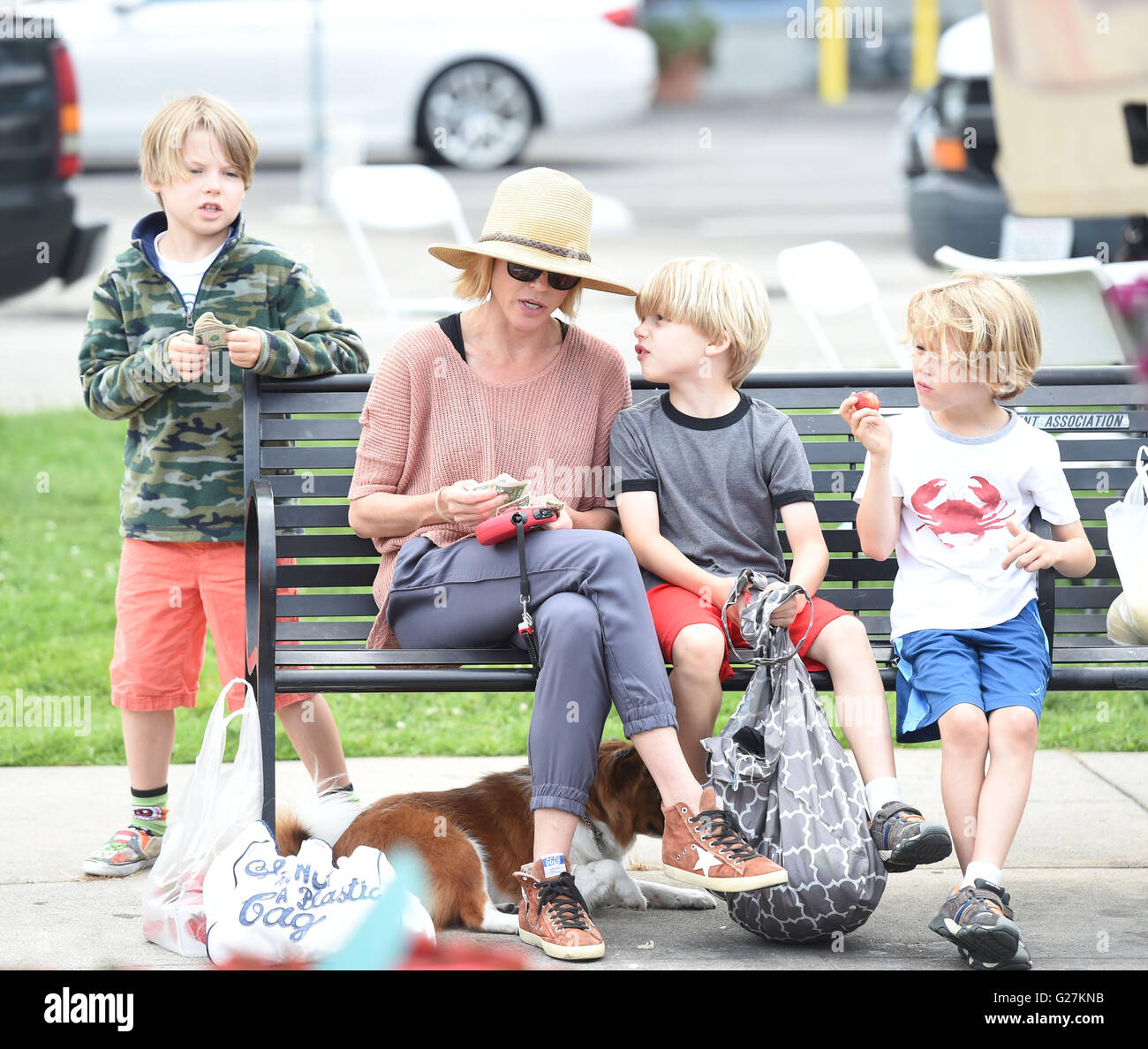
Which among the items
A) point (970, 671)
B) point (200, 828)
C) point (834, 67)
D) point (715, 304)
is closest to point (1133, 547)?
point (970, 671)

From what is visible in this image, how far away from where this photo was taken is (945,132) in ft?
27.9

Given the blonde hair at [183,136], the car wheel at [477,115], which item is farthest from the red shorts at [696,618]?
the car wheel at [477,115]

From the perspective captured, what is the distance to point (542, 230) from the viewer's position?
145 inches

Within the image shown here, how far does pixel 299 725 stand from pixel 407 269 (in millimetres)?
7484

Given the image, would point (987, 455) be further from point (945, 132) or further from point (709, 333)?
point (945, 132)

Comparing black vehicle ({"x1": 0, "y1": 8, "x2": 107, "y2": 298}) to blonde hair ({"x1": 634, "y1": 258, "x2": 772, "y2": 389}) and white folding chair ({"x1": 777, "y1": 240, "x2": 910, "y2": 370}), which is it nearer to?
white folding chair ({"x1": 777, "y1": 240, "x2": 910, "y2": 370})

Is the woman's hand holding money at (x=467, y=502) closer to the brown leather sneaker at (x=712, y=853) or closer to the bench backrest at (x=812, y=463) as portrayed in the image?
the bench backrest at (x=812, y=463)

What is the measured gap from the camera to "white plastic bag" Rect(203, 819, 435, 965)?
10.4 feet

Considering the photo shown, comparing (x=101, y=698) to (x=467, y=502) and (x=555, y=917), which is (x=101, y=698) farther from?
(x=555, y=917)

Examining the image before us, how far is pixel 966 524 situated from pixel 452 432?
1.13m

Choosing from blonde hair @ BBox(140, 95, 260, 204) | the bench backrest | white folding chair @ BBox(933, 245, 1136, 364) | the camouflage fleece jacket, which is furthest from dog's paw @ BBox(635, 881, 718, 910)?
white folding chair @ BBox(933, 245, 1136, 364)

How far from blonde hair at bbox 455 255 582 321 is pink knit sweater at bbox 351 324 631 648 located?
0.45 feet

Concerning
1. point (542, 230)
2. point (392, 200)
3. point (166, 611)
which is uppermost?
point (392, 200)

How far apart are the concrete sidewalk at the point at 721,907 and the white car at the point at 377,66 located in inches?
399
